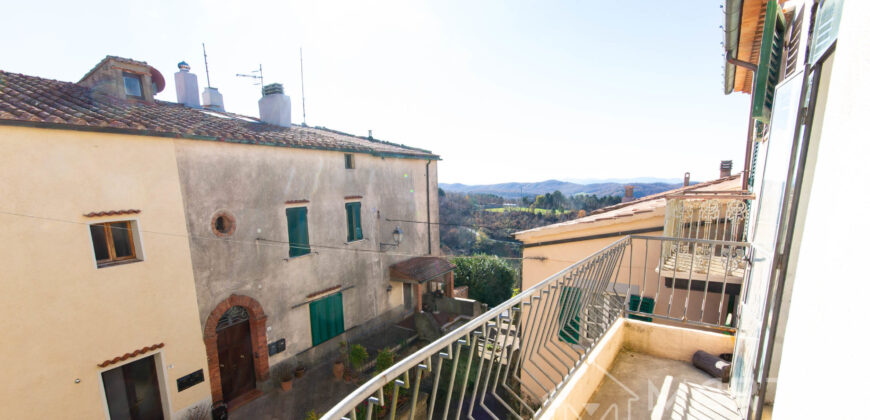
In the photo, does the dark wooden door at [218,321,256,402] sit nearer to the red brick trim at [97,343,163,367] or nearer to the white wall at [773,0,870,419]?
the red brick trim at [97,343,163,367]

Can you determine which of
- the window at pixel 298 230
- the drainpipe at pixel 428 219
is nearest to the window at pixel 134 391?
the window at pixel 298 230

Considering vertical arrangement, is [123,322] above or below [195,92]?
below

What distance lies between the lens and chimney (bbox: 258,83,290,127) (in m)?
11.0

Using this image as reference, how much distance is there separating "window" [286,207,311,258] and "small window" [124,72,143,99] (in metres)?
4.52

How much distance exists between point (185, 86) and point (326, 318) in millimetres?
8773

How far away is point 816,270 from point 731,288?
657cm

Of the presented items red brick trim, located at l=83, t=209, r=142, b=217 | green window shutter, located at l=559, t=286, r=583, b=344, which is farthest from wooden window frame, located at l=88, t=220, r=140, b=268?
green window shutter, located at l=559, t=286, r=583, b=344

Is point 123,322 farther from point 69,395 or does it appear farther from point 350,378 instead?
point 350,378

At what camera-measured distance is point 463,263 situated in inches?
738

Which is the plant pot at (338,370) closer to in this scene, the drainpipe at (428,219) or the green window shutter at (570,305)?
the drainpipe at (428,219)

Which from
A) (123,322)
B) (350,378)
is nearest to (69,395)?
(123,322)

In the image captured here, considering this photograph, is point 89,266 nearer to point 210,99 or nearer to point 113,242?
point 113,242

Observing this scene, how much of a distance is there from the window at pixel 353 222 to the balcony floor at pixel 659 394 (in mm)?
8812

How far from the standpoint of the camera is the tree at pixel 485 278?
1817cm
